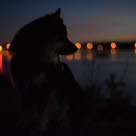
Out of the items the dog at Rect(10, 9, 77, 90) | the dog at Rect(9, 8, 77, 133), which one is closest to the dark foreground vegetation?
the dog at Rect(9, 8, 77, 133)

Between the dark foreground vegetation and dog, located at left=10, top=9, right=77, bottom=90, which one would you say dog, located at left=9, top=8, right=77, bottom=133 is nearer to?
dog, located at left=10, top=9, right=77, bottom=90

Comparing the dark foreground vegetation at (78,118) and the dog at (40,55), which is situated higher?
the dog at (40,55)

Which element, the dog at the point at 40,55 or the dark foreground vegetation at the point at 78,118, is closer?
the dog at the point at 40,55

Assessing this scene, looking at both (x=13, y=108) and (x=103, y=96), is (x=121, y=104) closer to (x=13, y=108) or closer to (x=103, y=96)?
(x=103, y=96)

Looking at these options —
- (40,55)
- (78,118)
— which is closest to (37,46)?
(40,55)

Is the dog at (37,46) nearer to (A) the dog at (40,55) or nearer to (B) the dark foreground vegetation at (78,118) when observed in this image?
(A) the dog at (40,55)

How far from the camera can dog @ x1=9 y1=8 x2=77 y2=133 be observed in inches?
93.1

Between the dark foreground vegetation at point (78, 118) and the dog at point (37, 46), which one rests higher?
the dog at point (37, 46)

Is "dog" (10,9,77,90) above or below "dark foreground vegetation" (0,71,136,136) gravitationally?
above

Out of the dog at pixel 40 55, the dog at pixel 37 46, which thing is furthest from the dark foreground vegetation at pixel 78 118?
the dog at pixel 37 46

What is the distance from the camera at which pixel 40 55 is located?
2.42 metres

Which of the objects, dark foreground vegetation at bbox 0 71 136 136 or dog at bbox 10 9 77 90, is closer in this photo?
dog at bbox 10 9 77 90

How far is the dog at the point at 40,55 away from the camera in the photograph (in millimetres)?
2365

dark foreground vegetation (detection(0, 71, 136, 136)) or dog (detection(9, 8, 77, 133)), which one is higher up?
dog (detection(9, 8, 77, 133))
